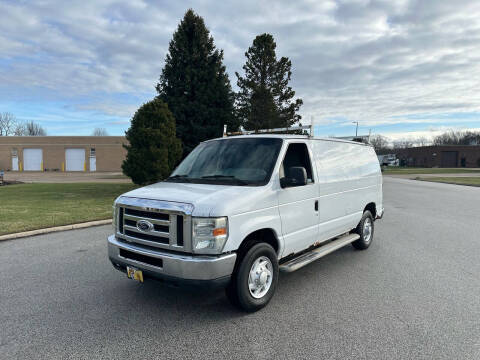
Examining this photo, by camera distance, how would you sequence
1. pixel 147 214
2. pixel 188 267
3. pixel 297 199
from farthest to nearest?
pixel 297 199
pixel 147 214
pixel 188 267

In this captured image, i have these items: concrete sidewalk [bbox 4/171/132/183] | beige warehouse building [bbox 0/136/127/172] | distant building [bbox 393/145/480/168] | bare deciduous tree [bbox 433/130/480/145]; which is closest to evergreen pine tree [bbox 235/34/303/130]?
concrete sidewalk [bbox 4/171/132/183]

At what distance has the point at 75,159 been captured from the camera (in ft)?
178

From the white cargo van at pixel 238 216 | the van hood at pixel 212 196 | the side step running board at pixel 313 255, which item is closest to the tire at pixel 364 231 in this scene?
the side step running board at pixel 313 255

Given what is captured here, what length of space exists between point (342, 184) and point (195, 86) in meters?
17.3

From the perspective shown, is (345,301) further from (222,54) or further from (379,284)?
(222,54)

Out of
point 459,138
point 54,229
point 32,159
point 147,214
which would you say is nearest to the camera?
point 147,214

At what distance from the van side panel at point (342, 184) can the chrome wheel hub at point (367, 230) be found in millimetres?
379

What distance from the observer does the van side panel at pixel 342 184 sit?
16.0ft

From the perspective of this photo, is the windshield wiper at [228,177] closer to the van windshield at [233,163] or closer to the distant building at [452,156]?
the van windshield at [233,163]

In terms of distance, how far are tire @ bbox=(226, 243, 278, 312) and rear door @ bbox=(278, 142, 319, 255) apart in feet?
1.25

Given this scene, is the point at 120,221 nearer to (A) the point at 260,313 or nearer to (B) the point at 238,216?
(B) the point at 238,216

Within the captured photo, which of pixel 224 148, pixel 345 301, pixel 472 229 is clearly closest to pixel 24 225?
pixel 224 148

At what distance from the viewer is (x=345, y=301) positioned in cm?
400

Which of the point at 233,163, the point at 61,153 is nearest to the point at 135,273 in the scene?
the point at 233,163
